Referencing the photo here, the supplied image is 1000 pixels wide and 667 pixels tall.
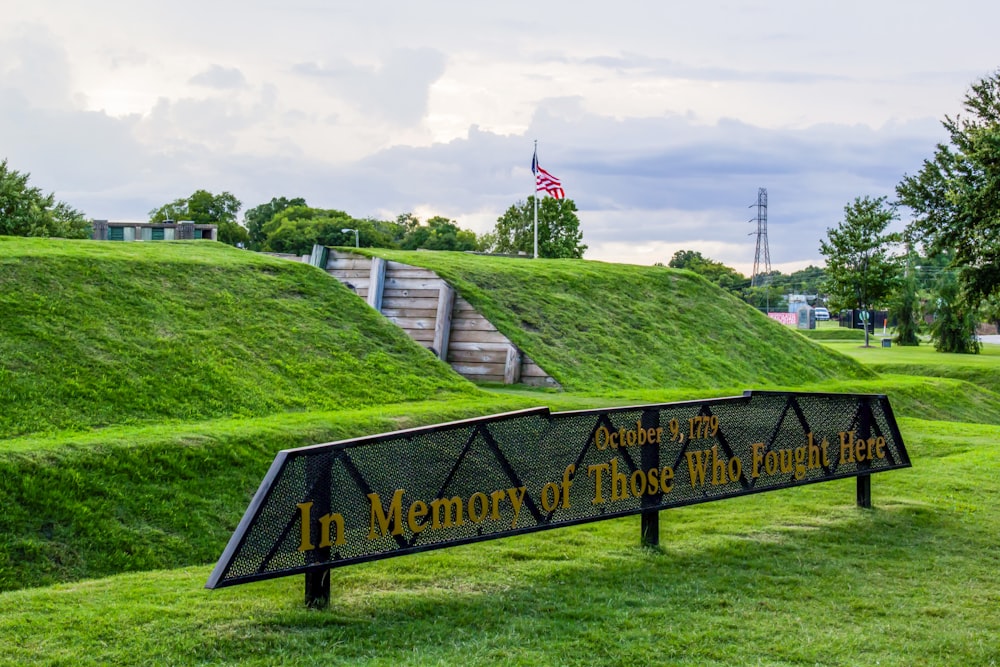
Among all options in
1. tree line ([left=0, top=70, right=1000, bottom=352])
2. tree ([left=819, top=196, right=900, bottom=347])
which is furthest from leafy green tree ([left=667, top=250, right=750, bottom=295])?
tree ([left=819, top=196, right=900, bottom=347])

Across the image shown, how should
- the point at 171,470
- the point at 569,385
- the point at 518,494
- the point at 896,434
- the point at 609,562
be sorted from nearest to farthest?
the point at 518,494, the point at 609,562, the point at 171,470, the point at 896,434, the point at 569,385

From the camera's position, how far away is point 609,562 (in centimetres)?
844

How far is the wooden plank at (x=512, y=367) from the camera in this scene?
20.2 meters

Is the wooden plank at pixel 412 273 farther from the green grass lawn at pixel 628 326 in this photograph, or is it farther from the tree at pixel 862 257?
the tree at pixel 862 257

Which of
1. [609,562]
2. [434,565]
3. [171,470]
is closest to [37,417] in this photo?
[171,470]

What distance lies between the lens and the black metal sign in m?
6.54

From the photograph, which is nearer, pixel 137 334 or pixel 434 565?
pixel 434 565

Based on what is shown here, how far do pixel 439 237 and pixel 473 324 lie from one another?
62.0 meters

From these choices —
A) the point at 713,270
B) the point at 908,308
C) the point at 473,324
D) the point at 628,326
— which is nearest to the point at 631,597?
the point at 473,324

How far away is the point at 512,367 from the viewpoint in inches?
799

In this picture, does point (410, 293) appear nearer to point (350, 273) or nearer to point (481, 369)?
point (350, 273)

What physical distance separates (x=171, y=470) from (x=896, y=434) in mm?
7541

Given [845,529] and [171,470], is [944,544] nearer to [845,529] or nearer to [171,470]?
[845,529]

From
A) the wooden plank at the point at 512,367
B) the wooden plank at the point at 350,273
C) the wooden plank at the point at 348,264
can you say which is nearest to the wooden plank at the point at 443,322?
the wooden plank at the point at 512,367
